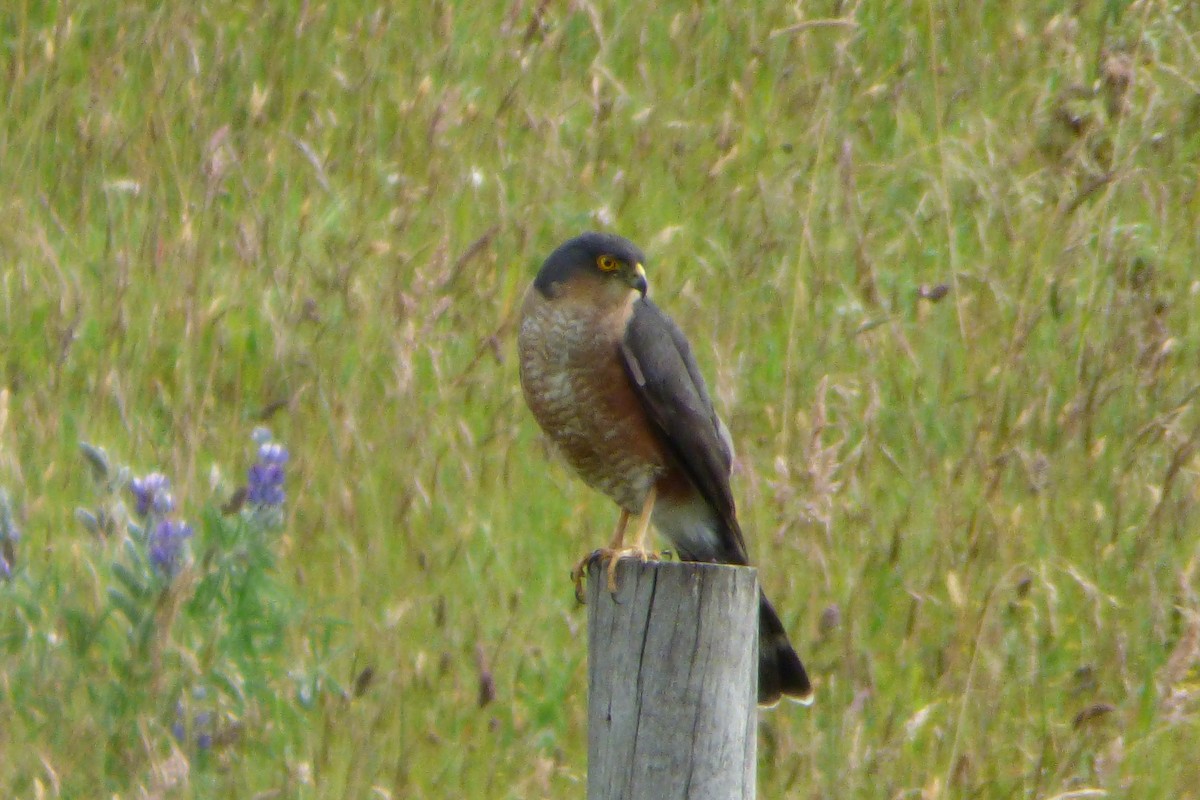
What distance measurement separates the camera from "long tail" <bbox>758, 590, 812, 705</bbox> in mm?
3324

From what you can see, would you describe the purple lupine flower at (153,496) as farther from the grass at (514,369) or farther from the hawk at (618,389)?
the hawk at (618,389)

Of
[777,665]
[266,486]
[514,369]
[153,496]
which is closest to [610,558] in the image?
[777,665]

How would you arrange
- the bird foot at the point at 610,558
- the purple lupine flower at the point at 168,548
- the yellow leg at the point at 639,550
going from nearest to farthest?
the yellow leg at the point at 639,550 → the bird foot at the point at 610,558 → the purple lupine flower at the point at 168,548

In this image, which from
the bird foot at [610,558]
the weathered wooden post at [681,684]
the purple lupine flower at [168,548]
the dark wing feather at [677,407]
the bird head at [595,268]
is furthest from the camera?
the bird head at [595,268]

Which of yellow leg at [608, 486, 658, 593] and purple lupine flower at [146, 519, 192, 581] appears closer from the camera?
yellow leg at [608, 486, 658, 593]

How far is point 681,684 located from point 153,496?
1375mm

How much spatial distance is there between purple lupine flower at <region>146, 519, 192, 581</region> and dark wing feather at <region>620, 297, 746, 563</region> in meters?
1.00

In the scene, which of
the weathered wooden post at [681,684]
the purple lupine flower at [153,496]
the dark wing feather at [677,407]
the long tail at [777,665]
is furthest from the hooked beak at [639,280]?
the weathered wooden post at [681,684]

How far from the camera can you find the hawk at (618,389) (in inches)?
140

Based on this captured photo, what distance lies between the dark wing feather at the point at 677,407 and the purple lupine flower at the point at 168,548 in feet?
3.27

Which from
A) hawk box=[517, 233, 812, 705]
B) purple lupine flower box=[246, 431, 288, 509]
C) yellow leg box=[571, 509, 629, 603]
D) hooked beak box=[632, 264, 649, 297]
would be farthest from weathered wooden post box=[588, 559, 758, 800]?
hooked beak box=[632, 264, 649, 297]

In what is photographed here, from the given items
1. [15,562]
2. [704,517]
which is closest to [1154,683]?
[704,517]

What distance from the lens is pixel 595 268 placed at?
370cm

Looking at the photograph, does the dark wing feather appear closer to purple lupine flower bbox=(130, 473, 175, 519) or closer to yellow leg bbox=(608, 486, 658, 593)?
yellow leg bbox=(608, 486, 658, 593)
